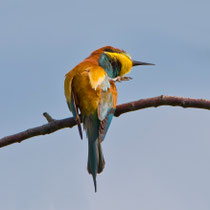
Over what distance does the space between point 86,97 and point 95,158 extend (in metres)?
0.33

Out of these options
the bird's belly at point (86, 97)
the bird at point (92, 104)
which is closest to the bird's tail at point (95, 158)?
the bird at point (92, 104)

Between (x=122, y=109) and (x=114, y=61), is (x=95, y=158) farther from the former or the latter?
(x=114, y=61)

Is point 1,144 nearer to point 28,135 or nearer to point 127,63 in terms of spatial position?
point 28,135

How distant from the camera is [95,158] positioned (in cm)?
222

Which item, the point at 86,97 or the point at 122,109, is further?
the point at 86,97

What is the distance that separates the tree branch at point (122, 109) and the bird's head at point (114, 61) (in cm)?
58

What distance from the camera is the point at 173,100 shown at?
183 centimetres

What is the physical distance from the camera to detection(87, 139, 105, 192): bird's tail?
7.16 feet

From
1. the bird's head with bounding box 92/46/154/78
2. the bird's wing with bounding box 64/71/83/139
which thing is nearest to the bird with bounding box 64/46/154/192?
the bird's wing with bounding box 64/71/83/139

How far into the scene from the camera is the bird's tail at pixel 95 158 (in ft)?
7.16

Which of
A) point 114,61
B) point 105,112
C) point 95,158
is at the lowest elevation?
point 95,158

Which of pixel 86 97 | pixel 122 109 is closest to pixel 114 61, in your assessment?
pixel 86 97

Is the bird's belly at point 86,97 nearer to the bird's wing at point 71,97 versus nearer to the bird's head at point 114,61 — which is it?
the bird's wing at point 71,97

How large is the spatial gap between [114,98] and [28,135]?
1.94 feet
